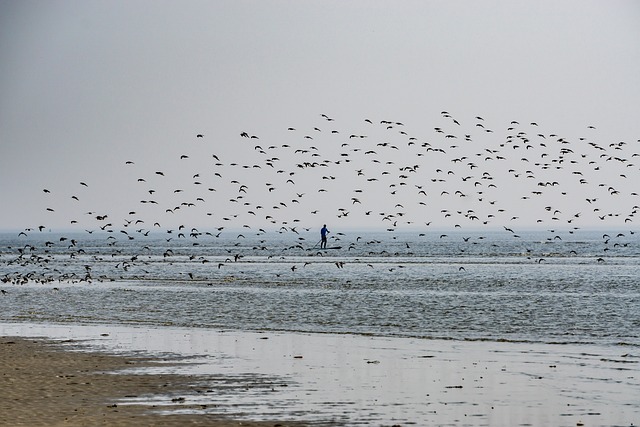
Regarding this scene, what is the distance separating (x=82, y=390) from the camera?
68.6ft

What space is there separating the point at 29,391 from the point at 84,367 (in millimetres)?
3668

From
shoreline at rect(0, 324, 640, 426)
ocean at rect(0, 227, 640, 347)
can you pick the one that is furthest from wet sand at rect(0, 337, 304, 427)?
ocean at rect(0, 227, 640, 347)

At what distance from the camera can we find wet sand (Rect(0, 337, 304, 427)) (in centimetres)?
1759

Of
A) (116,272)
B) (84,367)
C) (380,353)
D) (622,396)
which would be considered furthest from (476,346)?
(116,272)

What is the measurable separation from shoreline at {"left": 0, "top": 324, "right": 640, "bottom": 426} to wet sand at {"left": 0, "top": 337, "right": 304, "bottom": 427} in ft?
0.15

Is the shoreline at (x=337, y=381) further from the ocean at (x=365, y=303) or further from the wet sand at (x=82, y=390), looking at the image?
the ocean at (x=365, y=303)

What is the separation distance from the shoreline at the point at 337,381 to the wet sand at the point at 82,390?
0.15 feet

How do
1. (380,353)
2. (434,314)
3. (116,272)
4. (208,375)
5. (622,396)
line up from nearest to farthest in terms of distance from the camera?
(622,396), (208,375), (380,353), (434,314), (116,272)

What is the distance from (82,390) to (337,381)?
5.58 metres

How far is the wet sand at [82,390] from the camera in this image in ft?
57.7

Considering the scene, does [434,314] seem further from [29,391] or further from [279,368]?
[29,391]

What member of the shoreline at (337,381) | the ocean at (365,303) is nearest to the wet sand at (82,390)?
the shoreline at (337,381)

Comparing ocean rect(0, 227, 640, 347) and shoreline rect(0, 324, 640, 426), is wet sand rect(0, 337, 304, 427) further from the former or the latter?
ocean rect(0, 227, 640, 347)

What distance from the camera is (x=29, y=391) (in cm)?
2066
